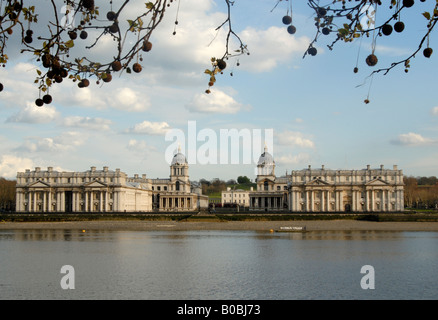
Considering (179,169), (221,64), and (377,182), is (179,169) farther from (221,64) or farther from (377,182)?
(221,64)

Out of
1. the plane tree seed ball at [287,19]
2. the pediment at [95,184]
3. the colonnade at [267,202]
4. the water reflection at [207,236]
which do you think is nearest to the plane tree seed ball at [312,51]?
the plane tree seed ball at [287,19]

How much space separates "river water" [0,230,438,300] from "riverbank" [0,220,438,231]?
90.0 ft

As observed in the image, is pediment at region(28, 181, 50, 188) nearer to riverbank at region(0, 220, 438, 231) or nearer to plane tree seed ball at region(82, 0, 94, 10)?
riverbank at region(0, 220, 438, 231)

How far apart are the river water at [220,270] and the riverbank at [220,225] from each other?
27445 mm

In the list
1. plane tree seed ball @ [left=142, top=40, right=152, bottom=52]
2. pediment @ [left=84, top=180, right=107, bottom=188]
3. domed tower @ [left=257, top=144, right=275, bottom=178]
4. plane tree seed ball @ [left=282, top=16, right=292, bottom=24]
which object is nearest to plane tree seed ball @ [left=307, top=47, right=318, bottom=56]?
plane tree seed ball @ [left=282, top=16, right=292, bottom=24]

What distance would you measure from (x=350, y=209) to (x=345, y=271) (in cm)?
9672

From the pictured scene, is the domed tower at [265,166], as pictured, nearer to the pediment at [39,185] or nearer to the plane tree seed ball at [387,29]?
the pediment at [39,185]

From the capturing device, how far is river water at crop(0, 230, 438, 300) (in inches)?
1095

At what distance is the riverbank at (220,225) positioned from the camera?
266 ft

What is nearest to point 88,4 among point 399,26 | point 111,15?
point 111,15

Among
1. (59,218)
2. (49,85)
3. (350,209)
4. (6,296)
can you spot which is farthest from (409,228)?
(49,85)

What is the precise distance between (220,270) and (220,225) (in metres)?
50.9

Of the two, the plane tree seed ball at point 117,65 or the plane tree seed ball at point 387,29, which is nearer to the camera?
the plane tree seed ball at point 117,65
